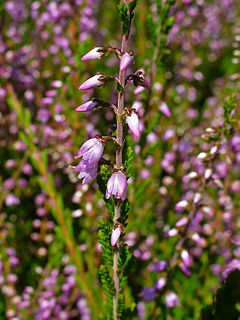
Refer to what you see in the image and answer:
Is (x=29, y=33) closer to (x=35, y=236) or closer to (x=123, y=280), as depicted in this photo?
(x=35, y=236)

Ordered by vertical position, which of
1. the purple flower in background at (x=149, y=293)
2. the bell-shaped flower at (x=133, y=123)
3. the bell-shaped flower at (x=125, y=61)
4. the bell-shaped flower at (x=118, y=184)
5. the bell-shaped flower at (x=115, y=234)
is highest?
the bell-shaped flower at (x=125, y=61)

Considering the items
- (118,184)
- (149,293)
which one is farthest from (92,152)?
(149,293)

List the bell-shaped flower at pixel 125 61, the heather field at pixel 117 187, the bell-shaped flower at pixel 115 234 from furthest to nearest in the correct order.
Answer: the heather field at pixel 117 187 < the bell-shaped flower at pixel 115 234 < the bell-shaped flower at pixel 125 61

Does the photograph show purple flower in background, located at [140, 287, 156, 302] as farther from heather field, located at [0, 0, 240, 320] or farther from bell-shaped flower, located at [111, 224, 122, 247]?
bell-shaped flower, located at [111, 224, 122, 247]

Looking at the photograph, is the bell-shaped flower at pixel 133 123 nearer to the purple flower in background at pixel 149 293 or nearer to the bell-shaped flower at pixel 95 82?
the bell-shaped flower at pixel 95 82

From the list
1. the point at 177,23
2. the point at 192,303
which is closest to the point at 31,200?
the point at 192,303

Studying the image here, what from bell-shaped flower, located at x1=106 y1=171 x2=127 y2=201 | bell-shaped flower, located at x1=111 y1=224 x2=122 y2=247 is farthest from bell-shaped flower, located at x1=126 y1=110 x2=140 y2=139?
bell-shaped flower, located at x1=111 y1=224 x2=122 y2=247

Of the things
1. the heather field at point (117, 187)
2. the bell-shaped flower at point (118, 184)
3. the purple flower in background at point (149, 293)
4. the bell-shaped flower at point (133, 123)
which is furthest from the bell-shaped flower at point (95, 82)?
the purple flower in background at point (149, 293)

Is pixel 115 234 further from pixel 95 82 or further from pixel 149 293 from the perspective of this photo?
pixel 149 293
